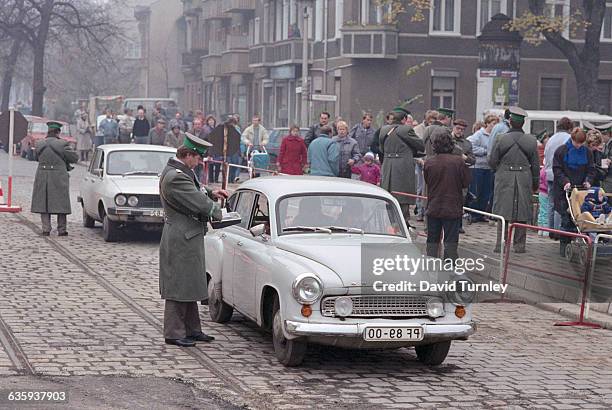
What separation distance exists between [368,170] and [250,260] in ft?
33.9

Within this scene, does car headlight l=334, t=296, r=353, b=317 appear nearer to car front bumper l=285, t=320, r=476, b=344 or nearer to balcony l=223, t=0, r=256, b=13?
car front bumper l=285, t=320, r=476, b=344

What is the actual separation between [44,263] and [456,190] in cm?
570

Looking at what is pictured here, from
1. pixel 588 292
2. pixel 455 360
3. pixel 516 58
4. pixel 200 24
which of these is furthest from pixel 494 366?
pixel 200 24

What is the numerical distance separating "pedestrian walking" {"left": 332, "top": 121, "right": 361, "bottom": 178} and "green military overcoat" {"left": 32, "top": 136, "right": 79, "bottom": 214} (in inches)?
175

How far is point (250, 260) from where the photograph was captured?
10938 millimetres

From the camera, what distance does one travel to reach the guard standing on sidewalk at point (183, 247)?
10.8 meters

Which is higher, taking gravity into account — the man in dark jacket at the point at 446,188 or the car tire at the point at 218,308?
the man in dark jacket at the point at 446,188

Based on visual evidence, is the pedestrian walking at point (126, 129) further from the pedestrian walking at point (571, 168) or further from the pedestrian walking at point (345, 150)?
the pedestrian walking at point (571, 168)

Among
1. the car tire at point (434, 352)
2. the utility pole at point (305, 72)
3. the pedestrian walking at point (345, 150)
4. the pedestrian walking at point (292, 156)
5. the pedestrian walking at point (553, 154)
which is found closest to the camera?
the car tire at point (434, 352)

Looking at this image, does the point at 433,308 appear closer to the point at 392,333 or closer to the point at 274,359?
the point at 392,333

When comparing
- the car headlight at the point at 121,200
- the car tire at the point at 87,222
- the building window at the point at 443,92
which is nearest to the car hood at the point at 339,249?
the car headlight at the point at 121,200

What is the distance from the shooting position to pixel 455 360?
1073 cm

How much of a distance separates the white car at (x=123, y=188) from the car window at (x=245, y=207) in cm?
729

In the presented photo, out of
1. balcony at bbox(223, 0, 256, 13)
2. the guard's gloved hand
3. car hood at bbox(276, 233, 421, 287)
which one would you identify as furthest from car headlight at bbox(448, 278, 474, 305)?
balcony at bbox(223, 0, 256, 13)
